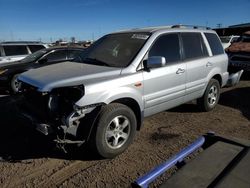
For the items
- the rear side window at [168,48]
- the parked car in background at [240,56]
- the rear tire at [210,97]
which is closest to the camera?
the rear side window at [168,48]

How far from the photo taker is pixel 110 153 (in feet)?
12.0

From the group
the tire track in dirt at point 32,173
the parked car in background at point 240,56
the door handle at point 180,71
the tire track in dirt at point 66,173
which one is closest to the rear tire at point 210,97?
the door handle at point 180,71

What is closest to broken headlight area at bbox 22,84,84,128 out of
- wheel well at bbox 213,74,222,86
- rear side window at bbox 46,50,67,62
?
wheel well at bbox 213,74,222,86

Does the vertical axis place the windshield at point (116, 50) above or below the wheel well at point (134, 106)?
above

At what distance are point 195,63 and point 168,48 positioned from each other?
0.79 metres

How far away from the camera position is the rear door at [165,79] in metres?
4.22

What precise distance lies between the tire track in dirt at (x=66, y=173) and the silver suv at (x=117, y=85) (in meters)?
0.29

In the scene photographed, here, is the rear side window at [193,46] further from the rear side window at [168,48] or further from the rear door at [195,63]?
the rear side window at [168,48]

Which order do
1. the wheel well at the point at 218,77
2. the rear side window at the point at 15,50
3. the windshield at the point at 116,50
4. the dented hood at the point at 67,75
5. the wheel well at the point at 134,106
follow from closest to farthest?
the dented hood at the point at 67,75 < the wheel well at the point at 134,106 < the windshield at the point at 116,50 < the wheel well at the point at 218,77 < the rear side window at the point at 15,50

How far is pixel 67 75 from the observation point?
365 centimetres

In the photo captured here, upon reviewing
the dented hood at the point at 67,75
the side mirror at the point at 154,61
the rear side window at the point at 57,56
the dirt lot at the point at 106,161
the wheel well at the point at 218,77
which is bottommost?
the dirt lot at the point at 106,161

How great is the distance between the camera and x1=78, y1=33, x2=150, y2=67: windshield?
418 cm

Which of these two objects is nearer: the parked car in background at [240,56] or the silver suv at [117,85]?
the silver suv at [117,85]

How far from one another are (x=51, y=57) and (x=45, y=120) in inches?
230
